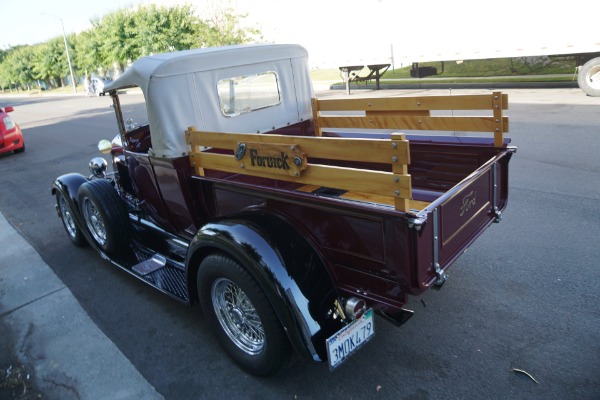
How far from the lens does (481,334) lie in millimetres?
3141

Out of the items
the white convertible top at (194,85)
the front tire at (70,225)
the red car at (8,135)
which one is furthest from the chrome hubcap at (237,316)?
the red car at (8,135)

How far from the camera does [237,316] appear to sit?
307cm

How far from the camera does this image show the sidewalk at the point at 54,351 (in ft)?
9.89

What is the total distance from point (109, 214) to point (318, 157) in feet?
8.35

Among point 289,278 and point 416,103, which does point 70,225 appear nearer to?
point 289,278

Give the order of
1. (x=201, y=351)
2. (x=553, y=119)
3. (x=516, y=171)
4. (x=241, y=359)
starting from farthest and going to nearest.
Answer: (x=553, y=119) < (x=516, y=171) < (x=201, y=351) < (x=241, y=359)

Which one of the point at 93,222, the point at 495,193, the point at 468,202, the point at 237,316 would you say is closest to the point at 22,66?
the point at 93,222

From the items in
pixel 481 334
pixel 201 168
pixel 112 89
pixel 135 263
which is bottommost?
pixel 481 334

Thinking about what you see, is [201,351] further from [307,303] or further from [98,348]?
[307,303]

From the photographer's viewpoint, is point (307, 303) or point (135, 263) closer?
point (307, 303)

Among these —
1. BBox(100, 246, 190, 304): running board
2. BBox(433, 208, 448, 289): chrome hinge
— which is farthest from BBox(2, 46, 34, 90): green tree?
BBox(433, 208, 448, 289): chrome hinge

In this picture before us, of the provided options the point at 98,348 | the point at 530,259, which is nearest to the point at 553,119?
the point at 530,259

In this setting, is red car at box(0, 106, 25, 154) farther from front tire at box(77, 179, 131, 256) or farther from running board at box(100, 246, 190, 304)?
running board at box(100, 246, 190, 304)

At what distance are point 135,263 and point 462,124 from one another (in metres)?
2.96
